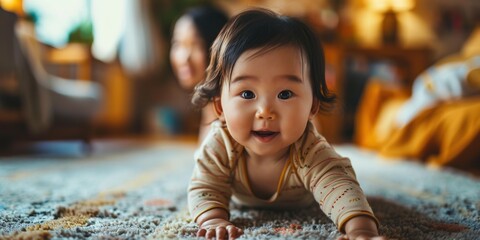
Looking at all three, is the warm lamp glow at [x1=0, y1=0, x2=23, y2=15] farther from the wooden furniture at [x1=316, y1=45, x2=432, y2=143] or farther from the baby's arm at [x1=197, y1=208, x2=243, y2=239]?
the baby's arm at [x1=197, y1=208, x2=243, y2=239]

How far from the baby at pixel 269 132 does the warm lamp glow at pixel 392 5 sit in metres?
2.57

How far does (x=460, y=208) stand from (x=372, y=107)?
1.46 metres

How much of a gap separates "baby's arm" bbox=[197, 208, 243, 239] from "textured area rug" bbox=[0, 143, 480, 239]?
2 centimetres

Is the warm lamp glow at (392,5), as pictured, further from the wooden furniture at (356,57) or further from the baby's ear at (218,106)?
the baby's ear at (218,106)

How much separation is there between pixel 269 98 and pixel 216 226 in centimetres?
20

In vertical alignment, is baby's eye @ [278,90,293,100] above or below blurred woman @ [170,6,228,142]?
below

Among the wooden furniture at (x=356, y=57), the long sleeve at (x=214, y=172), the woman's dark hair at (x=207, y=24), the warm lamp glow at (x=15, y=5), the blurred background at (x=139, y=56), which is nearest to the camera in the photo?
the long sleeve at (x=214, y=172)

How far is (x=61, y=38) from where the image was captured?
2709 millimetres

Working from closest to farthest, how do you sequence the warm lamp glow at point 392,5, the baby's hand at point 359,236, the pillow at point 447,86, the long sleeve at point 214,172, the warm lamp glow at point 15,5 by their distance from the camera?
the baby's hand at point 359,236
the long sleeve at point 214,172
the pillow at point 447,86
the warm lamp glow at point 15,5
the warm lamp glow at point 392,5

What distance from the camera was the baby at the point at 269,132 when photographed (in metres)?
0.55

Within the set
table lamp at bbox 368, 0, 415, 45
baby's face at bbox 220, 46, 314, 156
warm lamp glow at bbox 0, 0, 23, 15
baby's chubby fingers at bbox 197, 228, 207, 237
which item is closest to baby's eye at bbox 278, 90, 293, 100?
baby's face at bbox 220, 46, 314, 156

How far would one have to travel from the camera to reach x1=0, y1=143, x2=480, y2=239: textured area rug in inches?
21.2

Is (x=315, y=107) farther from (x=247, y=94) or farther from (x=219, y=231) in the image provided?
(x=219, y=231)

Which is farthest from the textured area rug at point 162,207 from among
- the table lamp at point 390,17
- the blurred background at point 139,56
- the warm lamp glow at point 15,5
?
the table lamp at point 390,17
